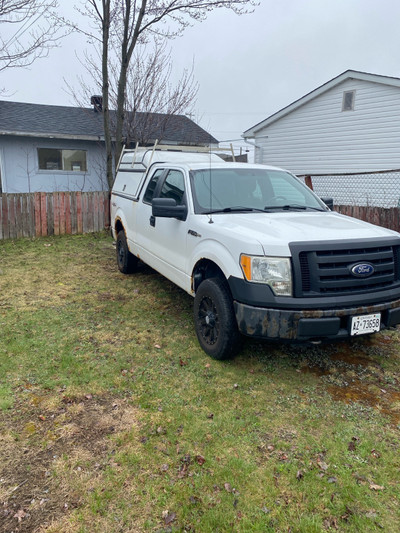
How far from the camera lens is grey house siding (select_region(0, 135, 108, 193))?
1382cm

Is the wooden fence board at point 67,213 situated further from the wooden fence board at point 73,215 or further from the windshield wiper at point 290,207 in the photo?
the windshield wiper at point 290,207

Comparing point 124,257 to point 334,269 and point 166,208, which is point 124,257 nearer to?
point 166,208

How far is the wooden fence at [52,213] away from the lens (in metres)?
9.60

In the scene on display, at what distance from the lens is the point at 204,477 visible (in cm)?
233

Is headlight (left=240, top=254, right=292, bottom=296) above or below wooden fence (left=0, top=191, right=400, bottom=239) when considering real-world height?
below

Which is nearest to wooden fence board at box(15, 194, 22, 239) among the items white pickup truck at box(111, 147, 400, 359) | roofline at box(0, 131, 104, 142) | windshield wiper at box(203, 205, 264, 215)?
roofline at box(0, 131, 104, 142)

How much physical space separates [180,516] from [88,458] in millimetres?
754

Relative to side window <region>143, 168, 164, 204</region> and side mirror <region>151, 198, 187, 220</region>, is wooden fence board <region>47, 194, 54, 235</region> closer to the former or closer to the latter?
side window <region>143, 168, 164, 204</region>

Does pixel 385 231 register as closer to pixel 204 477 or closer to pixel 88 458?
pixel 204 477

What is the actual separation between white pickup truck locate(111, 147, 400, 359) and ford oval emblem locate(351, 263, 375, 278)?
13mm

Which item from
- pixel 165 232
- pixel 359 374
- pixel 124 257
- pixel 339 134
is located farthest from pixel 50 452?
pixel 339 134

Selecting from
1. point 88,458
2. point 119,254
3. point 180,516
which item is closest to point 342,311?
point 180,516

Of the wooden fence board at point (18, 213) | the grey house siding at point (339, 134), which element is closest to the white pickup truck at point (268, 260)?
the wooden fence board at point (18, 213)

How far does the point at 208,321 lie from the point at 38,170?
13.0 metres
